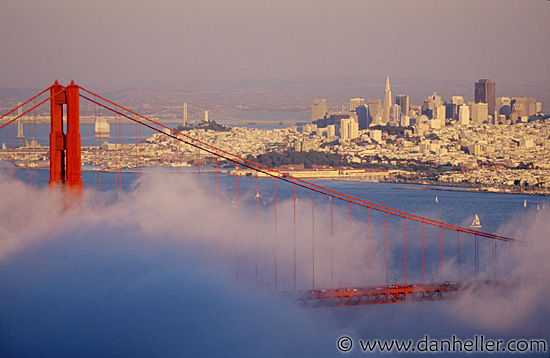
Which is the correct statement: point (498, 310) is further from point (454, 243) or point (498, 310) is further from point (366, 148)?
point (366, 148)

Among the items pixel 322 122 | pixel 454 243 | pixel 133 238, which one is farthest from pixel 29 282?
pixel 322 122

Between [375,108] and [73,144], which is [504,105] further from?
[73,144]

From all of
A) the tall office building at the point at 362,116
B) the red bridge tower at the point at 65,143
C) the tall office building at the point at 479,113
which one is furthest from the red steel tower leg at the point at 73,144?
the tall office building at the point at 479,113

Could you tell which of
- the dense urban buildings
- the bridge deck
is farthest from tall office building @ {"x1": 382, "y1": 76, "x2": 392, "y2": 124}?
the bridge deck

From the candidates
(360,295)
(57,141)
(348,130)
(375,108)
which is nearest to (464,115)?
(375,108)

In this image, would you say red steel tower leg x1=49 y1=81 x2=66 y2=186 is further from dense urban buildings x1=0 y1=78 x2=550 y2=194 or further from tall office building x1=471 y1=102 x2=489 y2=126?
tall office building x1=471 y1=102 x2=489 y2=126
